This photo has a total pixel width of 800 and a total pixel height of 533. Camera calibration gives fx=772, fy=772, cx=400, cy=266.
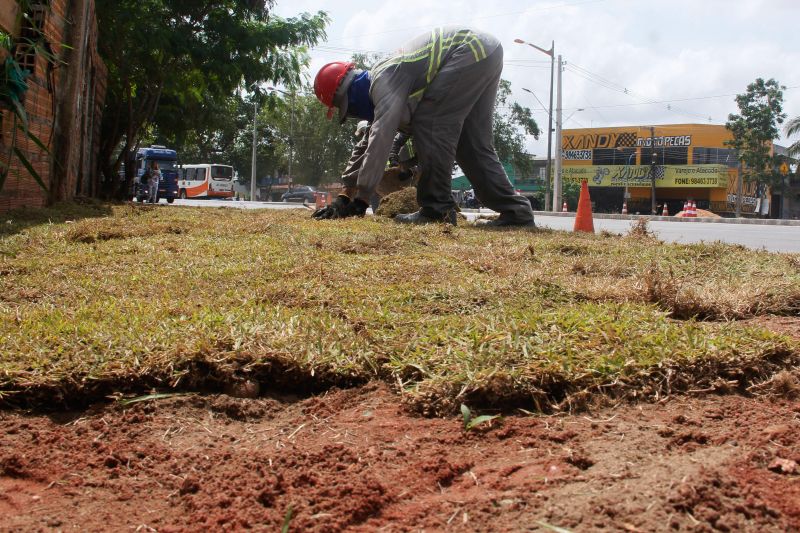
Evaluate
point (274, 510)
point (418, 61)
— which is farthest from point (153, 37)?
point (274, 510)

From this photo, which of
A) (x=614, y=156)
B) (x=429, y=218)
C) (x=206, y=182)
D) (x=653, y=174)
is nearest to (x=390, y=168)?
(x=429, y=218)

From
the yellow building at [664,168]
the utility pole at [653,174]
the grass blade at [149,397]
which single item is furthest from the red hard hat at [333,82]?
the yellow building at [664,168]

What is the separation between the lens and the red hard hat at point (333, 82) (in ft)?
23.1

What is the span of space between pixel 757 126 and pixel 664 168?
571 cm

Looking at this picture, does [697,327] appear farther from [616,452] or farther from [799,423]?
[616,452]

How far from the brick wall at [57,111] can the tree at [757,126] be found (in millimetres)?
41020

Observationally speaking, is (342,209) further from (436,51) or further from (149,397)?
(149,397)

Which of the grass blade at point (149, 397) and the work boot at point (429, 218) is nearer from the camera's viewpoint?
the grass blade at point (149, 397)

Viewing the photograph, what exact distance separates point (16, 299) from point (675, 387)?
2.50 m

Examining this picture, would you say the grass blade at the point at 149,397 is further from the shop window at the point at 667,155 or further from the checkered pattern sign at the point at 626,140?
the checkered pattern sign at the point at 626,140

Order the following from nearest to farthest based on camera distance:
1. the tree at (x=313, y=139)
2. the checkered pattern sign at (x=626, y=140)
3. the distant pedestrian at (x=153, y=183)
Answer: the distant pedestrian at (x=153, y=183) → the checkered pattern sign at (x=626, y=140) → the tree at (x=313, y=139)

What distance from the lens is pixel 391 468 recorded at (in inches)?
62.8

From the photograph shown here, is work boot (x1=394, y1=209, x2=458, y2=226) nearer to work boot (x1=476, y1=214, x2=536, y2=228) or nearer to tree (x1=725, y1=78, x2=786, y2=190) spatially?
work boot (x1=476, y1=214, x2=536, y2=228)

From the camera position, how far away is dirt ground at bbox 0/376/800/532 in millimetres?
1346
